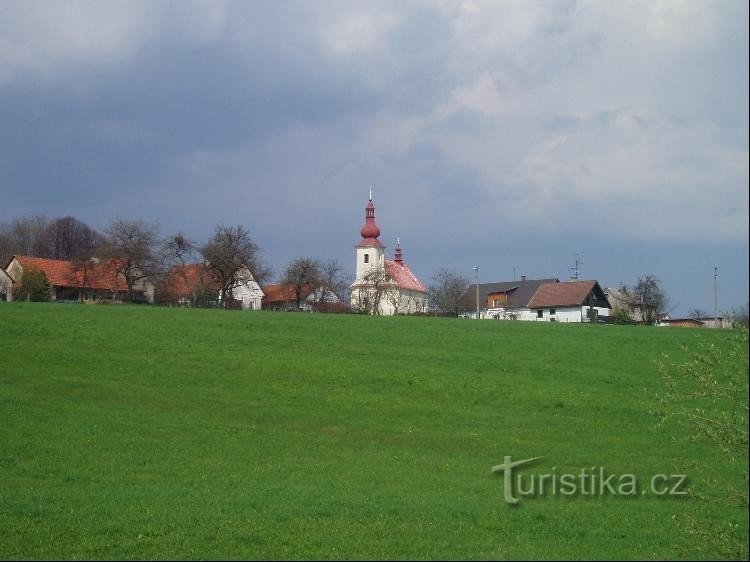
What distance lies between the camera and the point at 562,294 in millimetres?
103125

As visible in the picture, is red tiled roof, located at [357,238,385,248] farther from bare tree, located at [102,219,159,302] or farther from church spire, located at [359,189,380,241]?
bare tree, located at [102,219,159,302]

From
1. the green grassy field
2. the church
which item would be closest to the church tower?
the church

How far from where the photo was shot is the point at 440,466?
2083 centimetres

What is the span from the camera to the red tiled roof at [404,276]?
110750 millimetres

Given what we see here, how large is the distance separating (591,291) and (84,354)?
250 feet

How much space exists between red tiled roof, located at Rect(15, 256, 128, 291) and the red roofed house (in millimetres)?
52089

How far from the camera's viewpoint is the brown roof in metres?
99.9

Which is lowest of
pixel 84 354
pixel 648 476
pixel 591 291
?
pixel 648 476

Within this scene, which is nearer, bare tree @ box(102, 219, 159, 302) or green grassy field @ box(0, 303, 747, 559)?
green grassy field @ box(0, 303, 747, 559)

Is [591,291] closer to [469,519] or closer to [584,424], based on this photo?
[584,424]

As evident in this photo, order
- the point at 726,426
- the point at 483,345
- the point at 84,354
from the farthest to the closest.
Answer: the point at 483,345 → the point at 84,354 → the point at 726,426

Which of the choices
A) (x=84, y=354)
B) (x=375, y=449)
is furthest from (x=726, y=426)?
(x=84, y=354)

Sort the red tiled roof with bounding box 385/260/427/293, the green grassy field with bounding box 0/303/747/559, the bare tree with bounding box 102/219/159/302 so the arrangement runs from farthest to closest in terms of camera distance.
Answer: the red tiled roof with bounding box 385/260/427/293, the bare tree with bounding box 102/219/159/302, the green grassy field with bounding box 0/303/747/559

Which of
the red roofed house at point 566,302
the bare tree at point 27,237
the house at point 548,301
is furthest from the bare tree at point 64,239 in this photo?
the red roofed house at point 566,302
